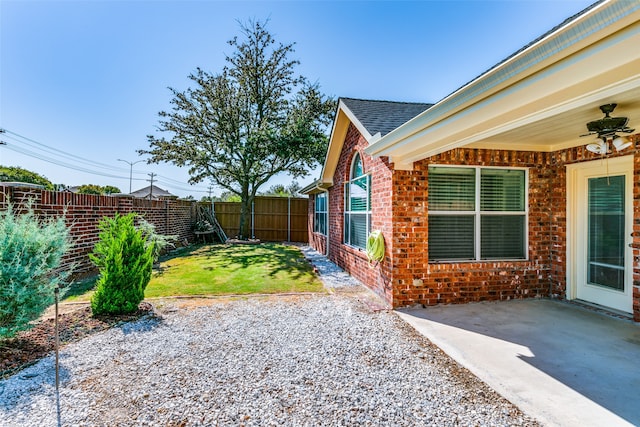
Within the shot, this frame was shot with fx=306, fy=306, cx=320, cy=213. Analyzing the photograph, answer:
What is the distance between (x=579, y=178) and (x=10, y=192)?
10.2 metres

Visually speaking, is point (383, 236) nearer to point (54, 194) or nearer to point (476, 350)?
point (476, 350)

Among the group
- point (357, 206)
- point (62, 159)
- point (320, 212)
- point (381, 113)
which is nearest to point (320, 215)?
point (320, 212)

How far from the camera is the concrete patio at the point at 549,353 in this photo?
262 centimetres

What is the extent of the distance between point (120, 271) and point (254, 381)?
303 centimetres

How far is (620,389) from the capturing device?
112 inches

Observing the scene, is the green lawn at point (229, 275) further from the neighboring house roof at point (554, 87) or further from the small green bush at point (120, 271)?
the neighboring house roof at point (554, 87)

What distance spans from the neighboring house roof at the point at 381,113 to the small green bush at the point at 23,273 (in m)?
5.28

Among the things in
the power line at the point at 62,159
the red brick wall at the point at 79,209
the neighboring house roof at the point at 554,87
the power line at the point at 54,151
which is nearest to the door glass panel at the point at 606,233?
the neighboring house roof at the point at 554,87

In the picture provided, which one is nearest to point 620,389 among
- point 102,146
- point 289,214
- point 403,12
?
point 403,12

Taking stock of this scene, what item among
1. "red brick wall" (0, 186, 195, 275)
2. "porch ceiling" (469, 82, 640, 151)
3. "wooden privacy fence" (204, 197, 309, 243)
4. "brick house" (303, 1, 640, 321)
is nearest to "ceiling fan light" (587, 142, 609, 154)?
"brick house" (303, 1, 640, 321)

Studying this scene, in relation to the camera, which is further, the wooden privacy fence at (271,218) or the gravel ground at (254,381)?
the wooden privacy fence at (271,218)

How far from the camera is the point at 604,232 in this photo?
518 centimetres

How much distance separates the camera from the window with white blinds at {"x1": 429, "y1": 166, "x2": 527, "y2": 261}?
5.65 m

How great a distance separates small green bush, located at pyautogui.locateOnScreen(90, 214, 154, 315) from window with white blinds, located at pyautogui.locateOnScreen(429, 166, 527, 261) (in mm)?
5046
